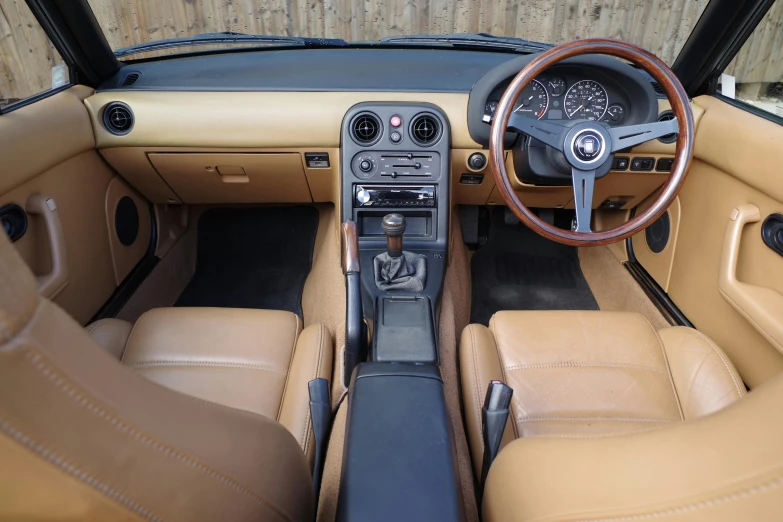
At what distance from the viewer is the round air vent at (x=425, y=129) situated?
1668 mm

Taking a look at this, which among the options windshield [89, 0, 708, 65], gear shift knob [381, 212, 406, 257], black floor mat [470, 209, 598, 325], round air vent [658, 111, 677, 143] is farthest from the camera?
windshield [89, 0, 708, 65]

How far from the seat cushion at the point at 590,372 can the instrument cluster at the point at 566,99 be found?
0.67m

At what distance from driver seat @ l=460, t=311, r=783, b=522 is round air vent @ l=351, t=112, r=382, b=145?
2.43 feet

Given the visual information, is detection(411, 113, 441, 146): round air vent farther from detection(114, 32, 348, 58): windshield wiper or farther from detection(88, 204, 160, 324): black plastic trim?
detection(88, 204, 160, 324): black plastic trim

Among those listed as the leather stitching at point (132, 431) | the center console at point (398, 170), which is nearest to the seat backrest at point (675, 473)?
the leather stitching at point (132, 431)

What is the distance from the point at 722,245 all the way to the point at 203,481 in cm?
162

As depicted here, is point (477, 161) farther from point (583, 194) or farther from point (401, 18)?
point (401, 18)

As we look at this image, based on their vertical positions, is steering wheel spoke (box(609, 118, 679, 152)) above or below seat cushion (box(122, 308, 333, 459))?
above

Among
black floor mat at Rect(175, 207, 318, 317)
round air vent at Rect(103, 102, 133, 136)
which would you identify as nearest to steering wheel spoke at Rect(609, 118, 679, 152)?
black floor mat at Rect(175, 207, 318, 317)

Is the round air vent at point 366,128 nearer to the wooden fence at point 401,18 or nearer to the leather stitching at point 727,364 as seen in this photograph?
the leather stitching at point 727,364

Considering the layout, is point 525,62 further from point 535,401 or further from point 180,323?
point 180,323

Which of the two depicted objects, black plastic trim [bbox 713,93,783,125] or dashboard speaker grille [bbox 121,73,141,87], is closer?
black plastic trim [bbox 713,93,783,125]

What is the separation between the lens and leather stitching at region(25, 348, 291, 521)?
13.8 inches

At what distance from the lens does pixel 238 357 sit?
1273 mm
